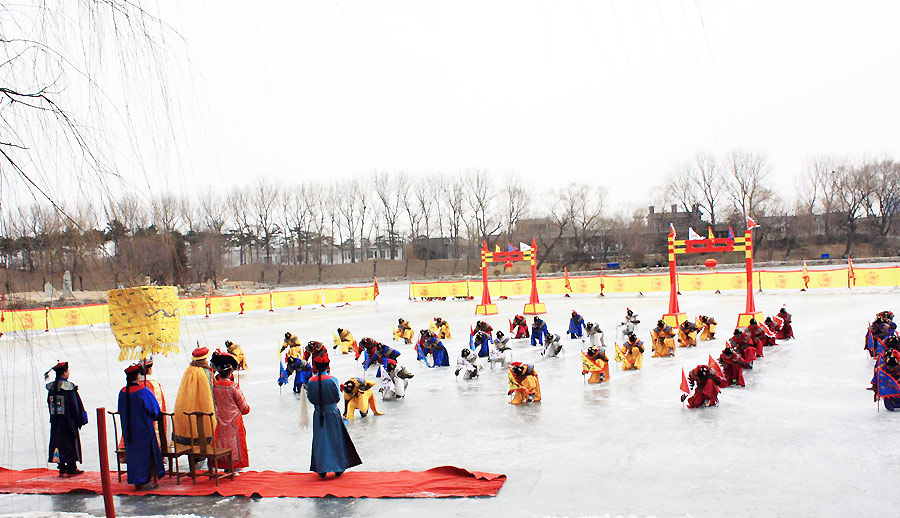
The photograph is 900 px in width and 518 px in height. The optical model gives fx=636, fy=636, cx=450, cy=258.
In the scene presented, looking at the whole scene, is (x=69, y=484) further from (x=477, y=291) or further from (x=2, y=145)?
(x=477, y=291)

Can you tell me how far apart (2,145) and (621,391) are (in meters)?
8.85

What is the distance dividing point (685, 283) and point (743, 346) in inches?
749

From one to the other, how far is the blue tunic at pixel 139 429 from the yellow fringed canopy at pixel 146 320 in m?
0.58

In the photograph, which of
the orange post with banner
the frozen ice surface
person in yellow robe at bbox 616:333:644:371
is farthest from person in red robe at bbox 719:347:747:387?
the orange post with banner

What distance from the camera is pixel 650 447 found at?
23.0 feet

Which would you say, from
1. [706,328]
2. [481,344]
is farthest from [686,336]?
[481,344]

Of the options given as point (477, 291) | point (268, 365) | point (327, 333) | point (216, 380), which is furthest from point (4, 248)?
point (477, 291)

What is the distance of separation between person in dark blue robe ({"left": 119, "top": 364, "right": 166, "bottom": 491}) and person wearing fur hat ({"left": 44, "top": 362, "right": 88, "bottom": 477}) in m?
1.07

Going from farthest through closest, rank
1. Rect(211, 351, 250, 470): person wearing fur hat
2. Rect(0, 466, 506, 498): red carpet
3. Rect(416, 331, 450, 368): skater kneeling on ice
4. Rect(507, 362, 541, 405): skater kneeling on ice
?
Rect(416, 331, 450, 368): skater kneeling on ice, Rect(507, 362, 541, 405): skater kneeling on ice, Rect(211, 351, 250, 470): person wearing fur hat, Rect(0, 466, 506, 498): red carpet

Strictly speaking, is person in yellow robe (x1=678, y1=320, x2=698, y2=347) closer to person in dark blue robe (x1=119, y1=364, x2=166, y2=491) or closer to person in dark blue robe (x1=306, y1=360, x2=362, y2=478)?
person in dark blue robe (x1=306, y1=360, x2=362, y2=478)

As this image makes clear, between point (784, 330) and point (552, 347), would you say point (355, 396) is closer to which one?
point (552, 347)

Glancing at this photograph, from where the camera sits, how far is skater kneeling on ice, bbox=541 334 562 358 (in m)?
13.8

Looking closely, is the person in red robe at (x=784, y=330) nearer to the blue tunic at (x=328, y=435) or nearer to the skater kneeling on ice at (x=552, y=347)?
the skater kneeling on ice at (x=552, y=347)

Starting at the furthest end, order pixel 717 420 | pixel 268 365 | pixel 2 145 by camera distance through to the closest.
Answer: pixel 268 365 < pixel 717 420 < pixel 2 145
